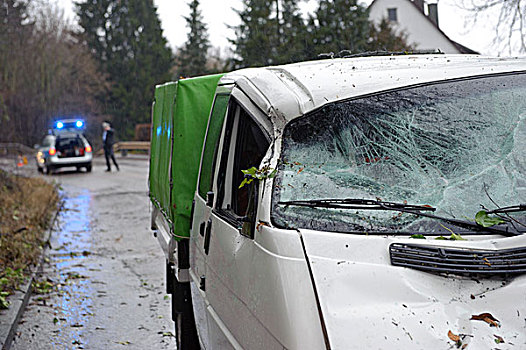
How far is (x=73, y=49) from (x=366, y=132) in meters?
57.1

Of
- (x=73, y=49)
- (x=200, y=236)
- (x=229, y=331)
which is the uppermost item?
(x=73, y=49)

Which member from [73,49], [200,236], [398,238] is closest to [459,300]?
[398,238]

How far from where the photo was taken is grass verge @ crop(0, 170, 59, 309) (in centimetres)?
862

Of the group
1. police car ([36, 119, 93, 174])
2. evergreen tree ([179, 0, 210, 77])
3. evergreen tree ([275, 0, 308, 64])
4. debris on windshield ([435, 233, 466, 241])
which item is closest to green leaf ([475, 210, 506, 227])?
debris on windshield ([435, 233, 466, 241])

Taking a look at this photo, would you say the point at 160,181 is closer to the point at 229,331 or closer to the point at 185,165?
the point at 185,165

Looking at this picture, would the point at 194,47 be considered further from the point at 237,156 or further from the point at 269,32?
the point at 237,156

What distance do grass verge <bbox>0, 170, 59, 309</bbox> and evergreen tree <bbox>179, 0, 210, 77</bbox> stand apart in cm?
3549

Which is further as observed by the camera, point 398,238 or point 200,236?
point 200,236

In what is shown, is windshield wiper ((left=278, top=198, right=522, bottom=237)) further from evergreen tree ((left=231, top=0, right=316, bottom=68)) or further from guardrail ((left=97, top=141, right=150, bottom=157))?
guardrail ((left=97, top=141, right=150, bottom=157))

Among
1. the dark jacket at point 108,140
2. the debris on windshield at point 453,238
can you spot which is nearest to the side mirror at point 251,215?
the debris on windshield at point 453,238

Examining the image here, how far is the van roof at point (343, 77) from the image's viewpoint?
10.7 feet

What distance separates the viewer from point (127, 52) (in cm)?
5891

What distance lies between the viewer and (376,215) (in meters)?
2.91

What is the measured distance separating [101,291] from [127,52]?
5244 cm
